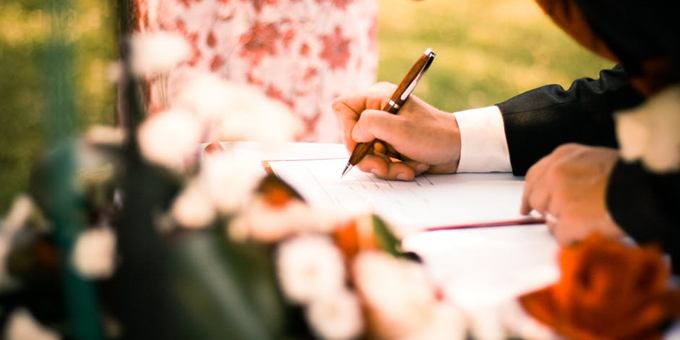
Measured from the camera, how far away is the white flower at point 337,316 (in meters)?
0.43

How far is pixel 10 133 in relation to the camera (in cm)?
49

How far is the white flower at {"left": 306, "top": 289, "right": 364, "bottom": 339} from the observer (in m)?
0.43

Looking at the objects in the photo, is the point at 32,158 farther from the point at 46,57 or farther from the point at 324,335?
the point at 324,335

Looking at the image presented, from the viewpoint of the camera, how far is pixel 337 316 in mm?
440

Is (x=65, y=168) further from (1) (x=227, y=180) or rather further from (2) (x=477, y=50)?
(2) (x=477, y=50)

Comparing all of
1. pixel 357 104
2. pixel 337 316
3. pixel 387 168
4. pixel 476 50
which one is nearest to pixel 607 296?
pixel 337 316

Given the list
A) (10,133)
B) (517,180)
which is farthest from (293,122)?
(517,180)

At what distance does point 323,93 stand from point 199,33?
1.11 feet

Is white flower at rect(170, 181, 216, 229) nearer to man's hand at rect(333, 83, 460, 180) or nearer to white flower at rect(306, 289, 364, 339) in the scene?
white flower at rect(306, 289, 364, 339)

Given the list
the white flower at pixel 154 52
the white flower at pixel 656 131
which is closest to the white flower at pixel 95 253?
the white flower at pixel 154 52

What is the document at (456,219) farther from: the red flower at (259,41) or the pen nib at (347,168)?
the red flower at (259,41)

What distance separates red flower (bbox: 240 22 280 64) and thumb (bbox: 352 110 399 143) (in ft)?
2.53

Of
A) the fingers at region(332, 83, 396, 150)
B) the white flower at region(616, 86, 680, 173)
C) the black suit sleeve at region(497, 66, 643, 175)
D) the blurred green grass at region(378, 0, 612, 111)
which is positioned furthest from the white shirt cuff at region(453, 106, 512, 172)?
the blurred green grass at region(378, 0, 612, 111)

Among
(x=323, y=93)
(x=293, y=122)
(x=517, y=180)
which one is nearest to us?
(x=293, y=122)
